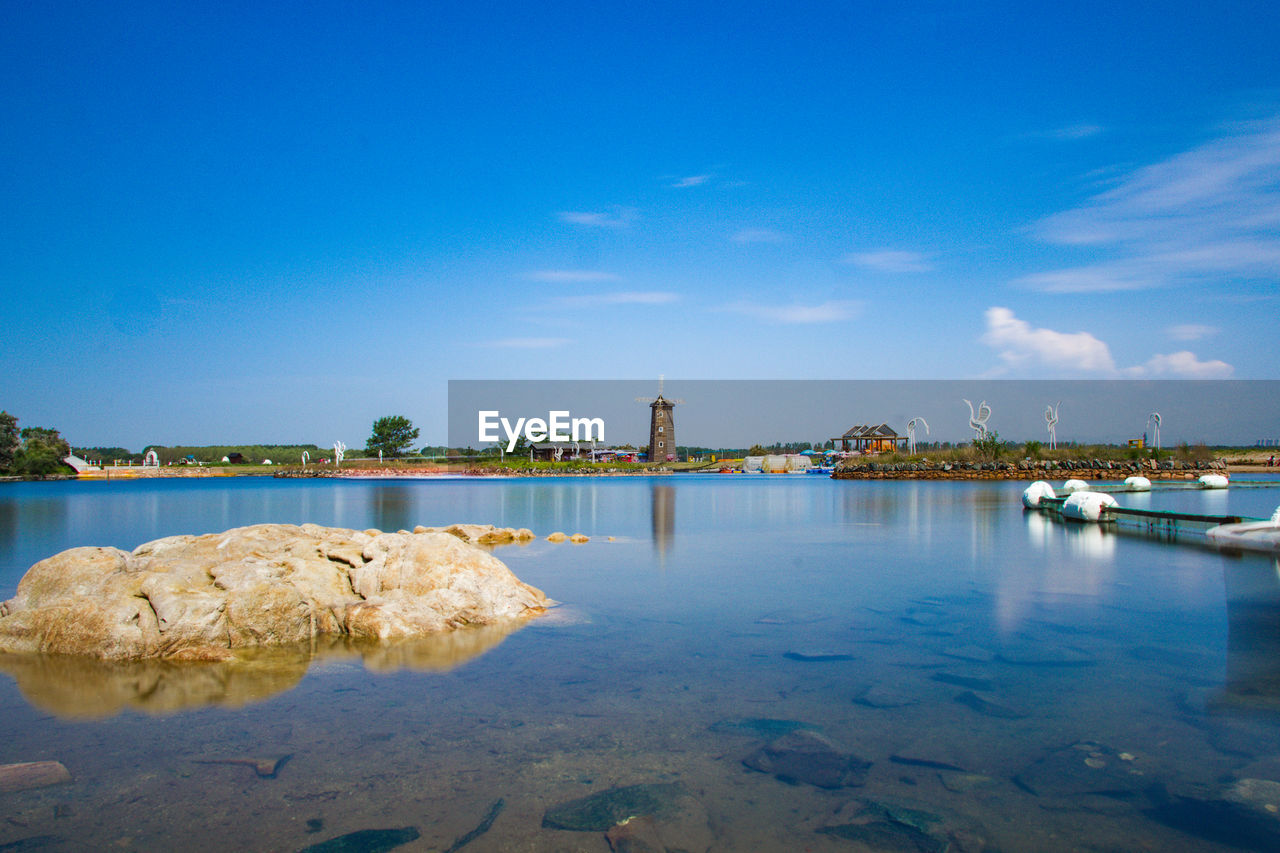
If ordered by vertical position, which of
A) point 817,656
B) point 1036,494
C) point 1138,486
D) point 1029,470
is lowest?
point 1029,470

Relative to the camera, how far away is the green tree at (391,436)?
115688 mm

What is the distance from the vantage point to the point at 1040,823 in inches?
159

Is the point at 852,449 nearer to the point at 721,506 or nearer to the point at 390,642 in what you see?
the point at 721,506

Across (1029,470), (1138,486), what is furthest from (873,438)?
(1138,486)

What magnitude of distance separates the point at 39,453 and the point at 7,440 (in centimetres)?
309

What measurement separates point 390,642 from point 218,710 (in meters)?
2.28

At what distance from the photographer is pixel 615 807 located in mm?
4223

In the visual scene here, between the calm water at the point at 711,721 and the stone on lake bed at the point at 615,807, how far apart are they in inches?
3.6

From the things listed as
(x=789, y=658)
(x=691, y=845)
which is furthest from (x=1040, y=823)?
(x=789, y=658)

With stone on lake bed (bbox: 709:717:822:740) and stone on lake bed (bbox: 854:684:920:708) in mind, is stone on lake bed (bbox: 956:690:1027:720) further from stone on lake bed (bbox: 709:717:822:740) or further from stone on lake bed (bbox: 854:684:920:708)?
stone on lake bed (bbox: 709:717:822:740)

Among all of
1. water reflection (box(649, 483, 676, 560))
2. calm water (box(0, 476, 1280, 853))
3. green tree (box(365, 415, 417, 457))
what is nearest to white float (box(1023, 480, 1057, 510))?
water reflection (box(649, 483, 676, 560))

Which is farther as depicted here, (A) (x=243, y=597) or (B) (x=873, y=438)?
(B) (x=873, y=438)

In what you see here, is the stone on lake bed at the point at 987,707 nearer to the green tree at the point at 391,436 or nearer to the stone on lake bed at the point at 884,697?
the stone on lake bed at the point at 884,697

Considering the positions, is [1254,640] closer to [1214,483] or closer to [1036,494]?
[1036,494]
